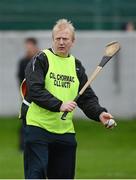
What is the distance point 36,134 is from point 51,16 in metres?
12.1

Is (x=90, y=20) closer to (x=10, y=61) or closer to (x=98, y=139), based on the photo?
(x=10, y=61)

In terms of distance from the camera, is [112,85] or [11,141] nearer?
[11,141]

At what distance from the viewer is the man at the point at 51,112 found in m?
8.98

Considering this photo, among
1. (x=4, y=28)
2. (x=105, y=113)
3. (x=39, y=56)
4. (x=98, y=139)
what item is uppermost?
(x=39, y=56)

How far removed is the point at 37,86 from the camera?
891cm

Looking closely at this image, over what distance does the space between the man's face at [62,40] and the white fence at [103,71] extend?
11.3 meters

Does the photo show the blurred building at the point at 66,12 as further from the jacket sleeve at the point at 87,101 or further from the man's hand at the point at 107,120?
the man's hand at the point at 107,120

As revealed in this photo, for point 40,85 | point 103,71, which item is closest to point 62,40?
point 40,85

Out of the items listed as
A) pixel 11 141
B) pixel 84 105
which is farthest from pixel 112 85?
pixel 84 105

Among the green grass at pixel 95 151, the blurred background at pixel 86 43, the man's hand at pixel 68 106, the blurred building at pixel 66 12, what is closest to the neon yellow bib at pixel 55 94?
the man's hand at pixel 68 106

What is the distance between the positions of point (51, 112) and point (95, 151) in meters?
7.31

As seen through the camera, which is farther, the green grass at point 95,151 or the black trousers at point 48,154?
the green grass at point 95,151

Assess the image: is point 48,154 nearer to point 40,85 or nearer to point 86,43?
point 40,85

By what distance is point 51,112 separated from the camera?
9047 mm
